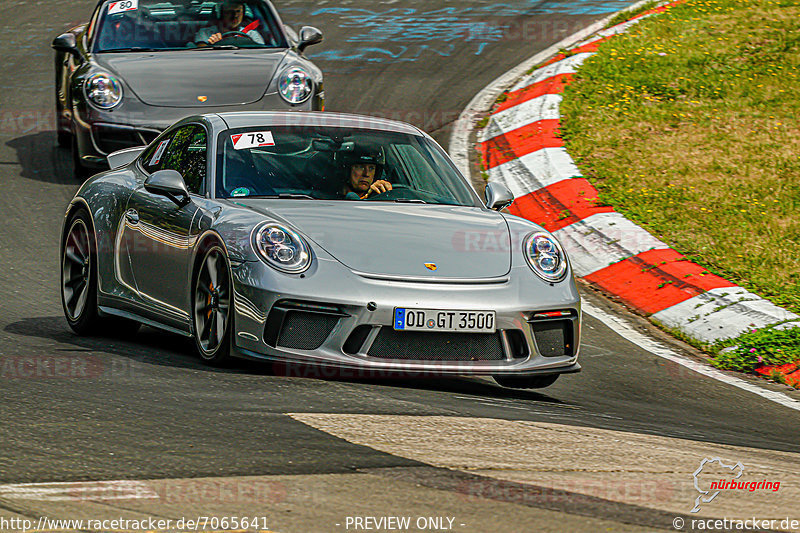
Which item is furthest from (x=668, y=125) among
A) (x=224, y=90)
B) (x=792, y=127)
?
(x=224, y=90)

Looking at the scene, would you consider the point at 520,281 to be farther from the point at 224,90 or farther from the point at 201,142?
the point at 224,90

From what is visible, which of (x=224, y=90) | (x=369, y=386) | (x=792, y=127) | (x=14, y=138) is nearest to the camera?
(x=369, y=386)

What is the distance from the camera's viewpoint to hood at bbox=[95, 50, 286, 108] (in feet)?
35.0

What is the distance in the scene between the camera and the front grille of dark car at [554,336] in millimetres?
6281

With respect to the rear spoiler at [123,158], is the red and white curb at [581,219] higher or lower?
lower

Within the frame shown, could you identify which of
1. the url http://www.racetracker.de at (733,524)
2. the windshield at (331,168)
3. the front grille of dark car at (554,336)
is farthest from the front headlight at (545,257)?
the url http://www.racetracker.de at (733,524)

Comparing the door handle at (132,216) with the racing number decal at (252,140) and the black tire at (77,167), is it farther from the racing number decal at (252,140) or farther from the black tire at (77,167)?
the black tire at (77,167)

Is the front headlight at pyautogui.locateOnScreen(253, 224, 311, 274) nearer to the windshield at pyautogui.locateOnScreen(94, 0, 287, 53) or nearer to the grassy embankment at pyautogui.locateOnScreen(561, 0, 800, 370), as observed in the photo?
the grassy embankment at pyautogui.locateOnScreen(561, 0, 800, 370)

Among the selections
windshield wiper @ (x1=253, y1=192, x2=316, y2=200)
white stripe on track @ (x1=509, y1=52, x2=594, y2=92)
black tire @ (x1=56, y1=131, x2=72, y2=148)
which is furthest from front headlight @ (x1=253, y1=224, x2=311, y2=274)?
white stripe on track @ (x1=509, y1=52, x2=594, y2=92)

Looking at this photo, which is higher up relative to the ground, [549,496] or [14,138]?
[549,496]

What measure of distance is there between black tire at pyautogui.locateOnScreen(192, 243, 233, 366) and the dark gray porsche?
438cm

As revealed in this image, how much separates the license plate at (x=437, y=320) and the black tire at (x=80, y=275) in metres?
2.29

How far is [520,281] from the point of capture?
248 inches

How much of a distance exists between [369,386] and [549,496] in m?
1.92
